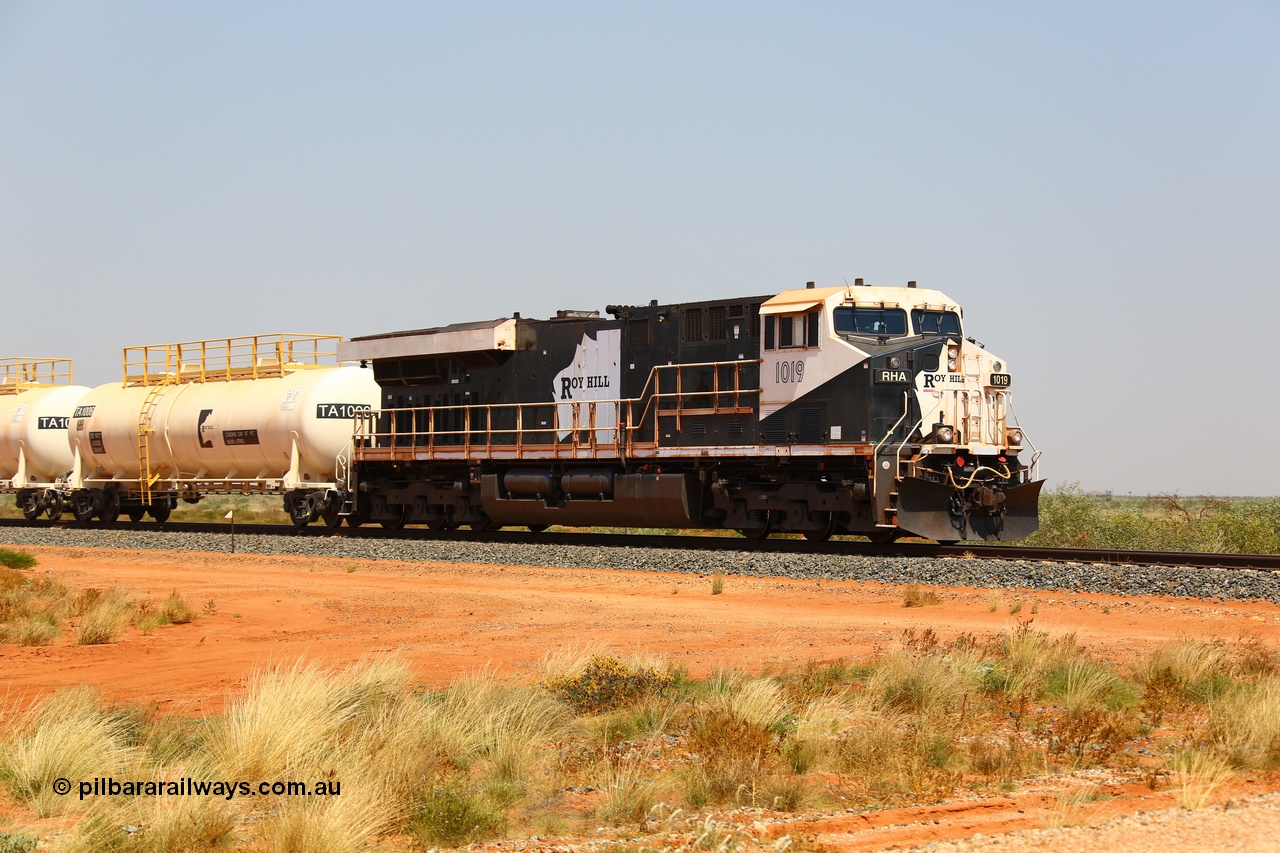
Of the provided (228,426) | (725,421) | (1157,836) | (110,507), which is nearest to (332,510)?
(228,426)

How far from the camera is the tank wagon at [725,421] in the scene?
2022 cm

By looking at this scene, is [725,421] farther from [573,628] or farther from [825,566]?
[573,628]

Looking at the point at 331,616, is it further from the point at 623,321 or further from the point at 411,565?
the point at 623,321

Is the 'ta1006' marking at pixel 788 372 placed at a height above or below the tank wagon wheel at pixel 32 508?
above

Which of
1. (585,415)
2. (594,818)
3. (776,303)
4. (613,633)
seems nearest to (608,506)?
(585,415)

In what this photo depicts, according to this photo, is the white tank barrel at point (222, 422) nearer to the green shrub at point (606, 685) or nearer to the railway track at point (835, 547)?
the railway track at point (835, 547)

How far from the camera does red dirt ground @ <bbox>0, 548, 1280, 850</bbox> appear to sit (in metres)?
10.8

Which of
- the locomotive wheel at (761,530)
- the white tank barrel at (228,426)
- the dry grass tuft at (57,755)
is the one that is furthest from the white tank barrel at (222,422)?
the dry grass tuft at (57,755)

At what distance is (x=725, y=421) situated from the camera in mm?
22344

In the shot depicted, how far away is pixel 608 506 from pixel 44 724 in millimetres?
16076

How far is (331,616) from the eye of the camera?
1625 cm

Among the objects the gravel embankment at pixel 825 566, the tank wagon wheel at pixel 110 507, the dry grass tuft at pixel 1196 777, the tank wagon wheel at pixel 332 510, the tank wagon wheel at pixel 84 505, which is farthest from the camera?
the tank wagon wheel at pixel 84 505

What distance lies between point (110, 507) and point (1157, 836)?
34565mm

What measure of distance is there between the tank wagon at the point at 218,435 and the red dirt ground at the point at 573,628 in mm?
8716
